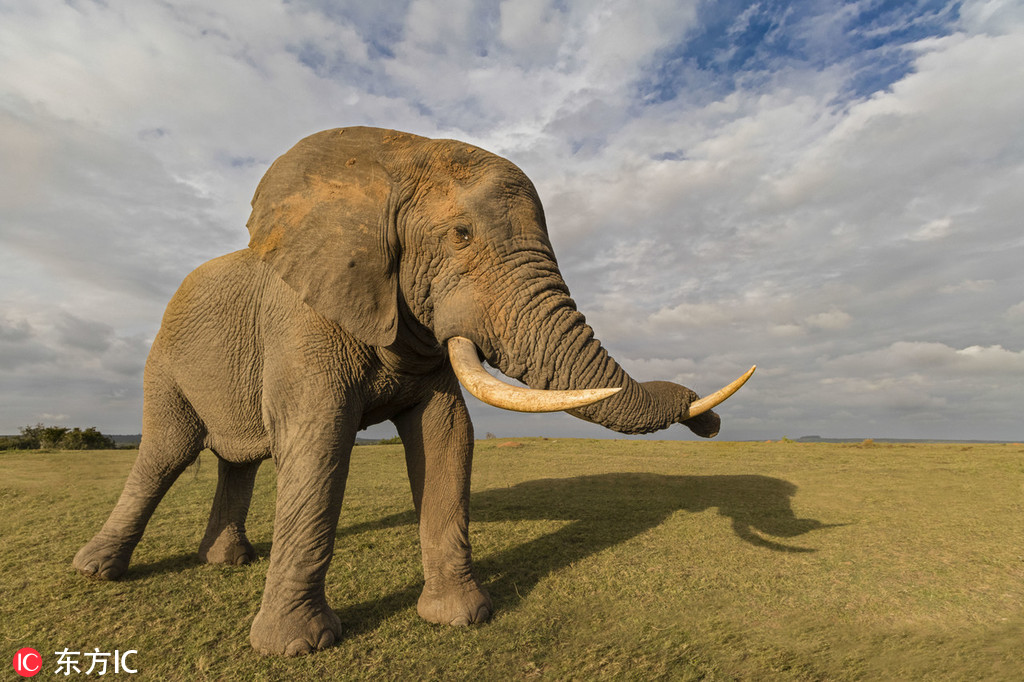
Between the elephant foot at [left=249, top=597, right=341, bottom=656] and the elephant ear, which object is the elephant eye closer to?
the elephant ear

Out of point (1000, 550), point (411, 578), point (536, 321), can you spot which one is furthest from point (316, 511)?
point (1000, 550)

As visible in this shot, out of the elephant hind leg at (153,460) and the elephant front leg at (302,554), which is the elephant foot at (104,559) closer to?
the elephant hind leg at (153,460)

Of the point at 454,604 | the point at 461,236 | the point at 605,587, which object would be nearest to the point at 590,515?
the point at 605,587

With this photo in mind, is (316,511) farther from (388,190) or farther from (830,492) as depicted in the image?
(830,492)

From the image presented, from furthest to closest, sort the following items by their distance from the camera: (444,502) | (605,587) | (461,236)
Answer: (605,587)
(444,502)
(461,236)

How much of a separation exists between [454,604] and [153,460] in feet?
10.6

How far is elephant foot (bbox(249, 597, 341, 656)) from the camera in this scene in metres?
3.71

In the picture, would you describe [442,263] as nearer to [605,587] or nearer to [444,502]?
[444,502]

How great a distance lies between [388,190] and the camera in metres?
3.94

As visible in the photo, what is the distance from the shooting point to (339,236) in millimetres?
3852

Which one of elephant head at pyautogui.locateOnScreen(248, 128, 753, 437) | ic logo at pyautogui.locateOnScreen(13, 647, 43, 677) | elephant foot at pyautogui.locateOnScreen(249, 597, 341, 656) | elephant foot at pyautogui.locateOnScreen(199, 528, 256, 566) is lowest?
ic logo at pyautogui.locateOnScreen(13, 647, 43, 677)

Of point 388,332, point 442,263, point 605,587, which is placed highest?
point 442,263

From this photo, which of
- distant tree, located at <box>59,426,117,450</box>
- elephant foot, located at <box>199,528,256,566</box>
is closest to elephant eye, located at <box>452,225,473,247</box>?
elephant foot, located at <box>199,528,256,566</box>

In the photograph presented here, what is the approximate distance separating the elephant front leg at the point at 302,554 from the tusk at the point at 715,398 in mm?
2389
